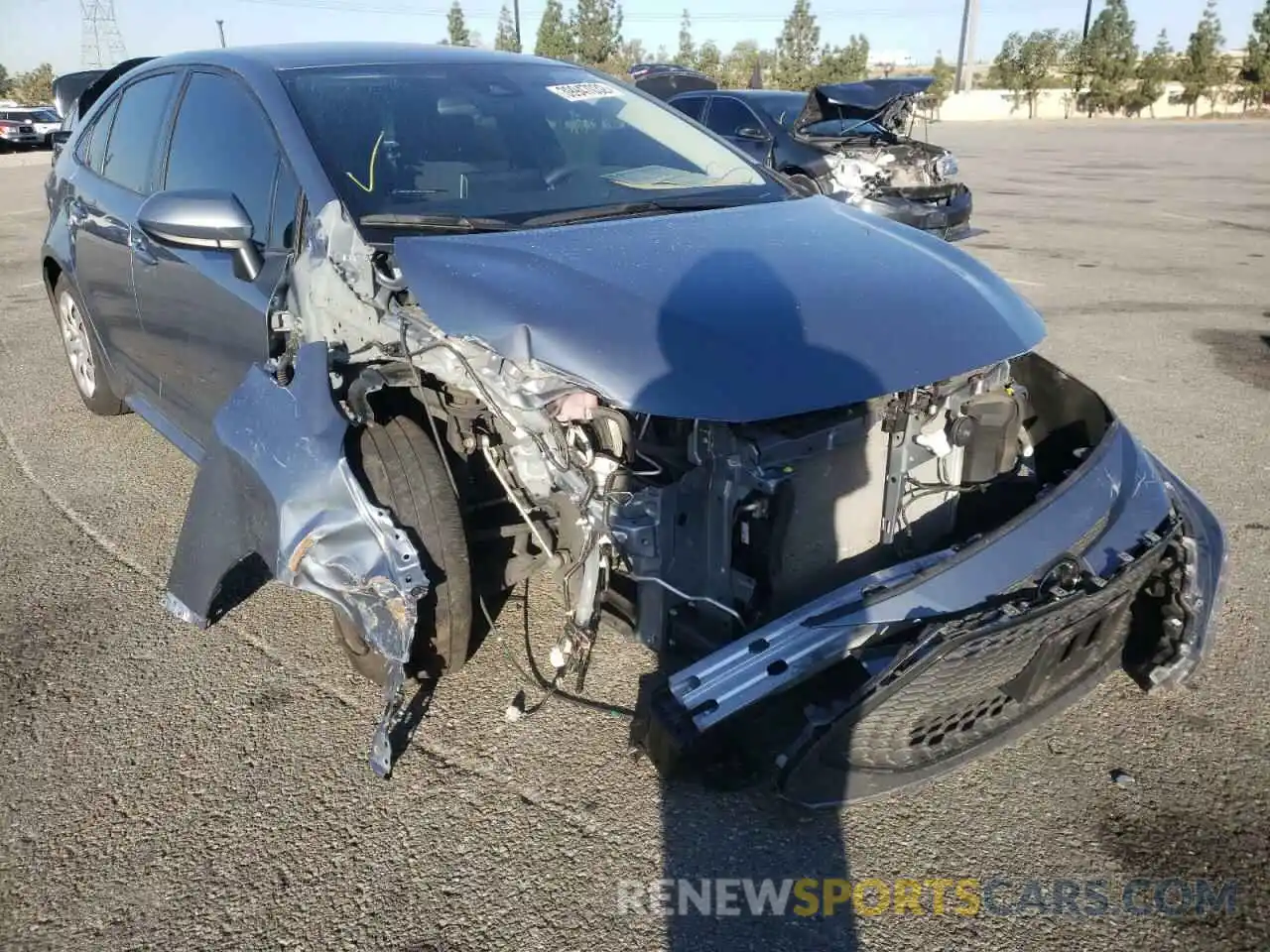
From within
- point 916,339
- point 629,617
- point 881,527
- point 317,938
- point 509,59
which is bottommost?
point 317,938

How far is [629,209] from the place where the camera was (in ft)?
10.0

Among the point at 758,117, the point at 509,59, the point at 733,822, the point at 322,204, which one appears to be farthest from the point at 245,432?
the point at 758,117

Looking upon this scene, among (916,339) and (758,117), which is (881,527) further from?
(758,117)

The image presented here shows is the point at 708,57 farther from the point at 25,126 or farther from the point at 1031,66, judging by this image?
the point at 25,126

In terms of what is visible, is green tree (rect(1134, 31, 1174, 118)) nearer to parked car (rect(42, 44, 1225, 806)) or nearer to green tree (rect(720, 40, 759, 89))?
green tree (rect(720, 40, 759, 89))

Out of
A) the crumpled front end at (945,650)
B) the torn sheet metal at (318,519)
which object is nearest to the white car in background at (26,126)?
the torn sheet metal at (318,519)

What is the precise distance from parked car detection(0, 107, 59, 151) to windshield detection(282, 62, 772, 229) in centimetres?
3132

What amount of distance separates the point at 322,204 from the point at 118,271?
174cm

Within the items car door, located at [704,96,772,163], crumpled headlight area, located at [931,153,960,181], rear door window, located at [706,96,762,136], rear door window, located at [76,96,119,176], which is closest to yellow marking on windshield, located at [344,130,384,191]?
rear door window, located at [76,96,119,176]

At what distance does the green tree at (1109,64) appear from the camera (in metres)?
50.7

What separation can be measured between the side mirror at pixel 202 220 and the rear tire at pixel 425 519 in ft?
2.34

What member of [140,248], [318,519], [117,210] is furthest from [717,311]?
[117,210]

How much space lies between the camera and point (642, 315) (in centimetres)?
233

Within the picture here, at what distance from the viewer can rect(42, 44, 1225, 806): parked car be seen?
7.49 feet
